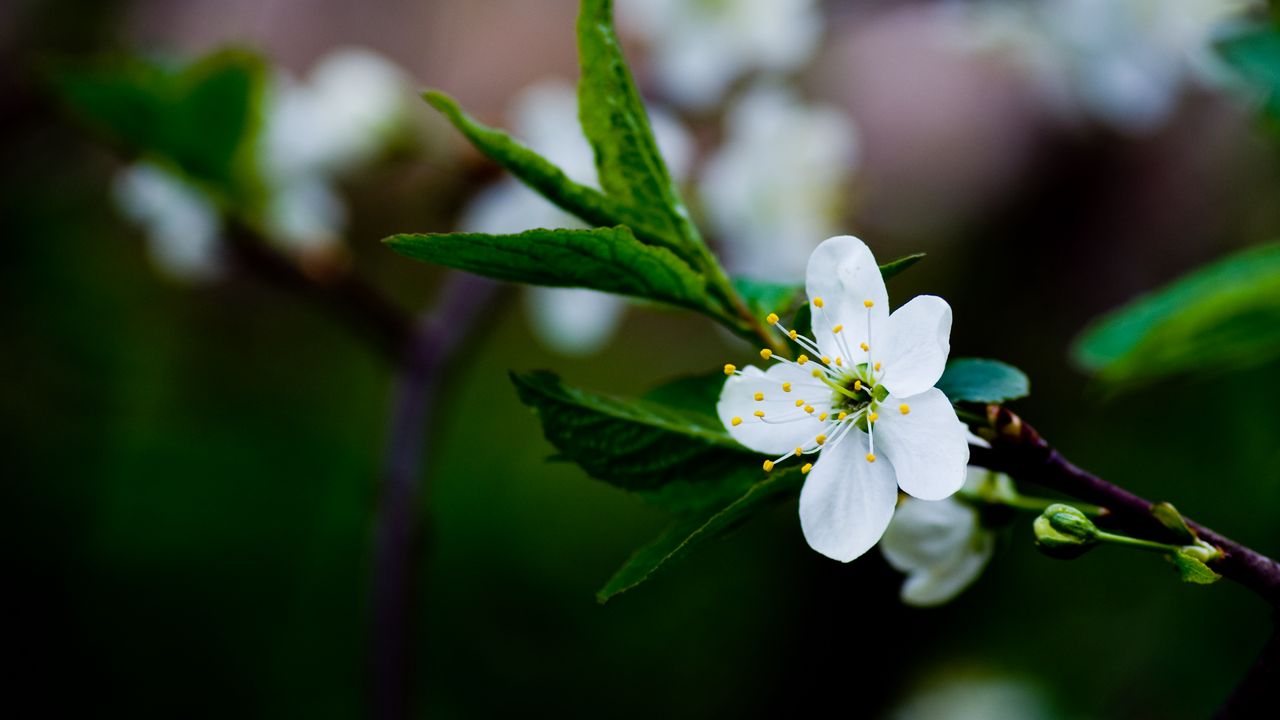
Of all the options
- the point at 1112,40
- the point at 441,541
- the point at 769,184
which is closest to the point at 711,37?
the point at 769,184

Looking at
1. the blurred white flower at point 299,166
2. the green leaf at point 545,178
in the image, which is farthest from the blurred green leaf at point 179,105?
the green leaf at point 545,178

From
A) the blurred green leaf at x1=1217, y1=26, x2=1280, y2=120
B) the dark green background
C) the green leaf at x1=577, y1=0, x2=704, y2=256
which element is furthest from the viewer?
the dark green background

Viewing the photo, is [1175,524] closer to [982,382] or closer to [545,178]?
[982,382]

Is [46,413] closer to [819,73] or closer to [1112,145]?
[819,73]

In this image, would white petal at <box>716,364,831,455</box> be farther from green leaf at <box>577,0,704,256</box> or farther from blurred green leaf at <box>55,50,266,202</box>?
blurred green leaf at <box>55,50,266,202</box>

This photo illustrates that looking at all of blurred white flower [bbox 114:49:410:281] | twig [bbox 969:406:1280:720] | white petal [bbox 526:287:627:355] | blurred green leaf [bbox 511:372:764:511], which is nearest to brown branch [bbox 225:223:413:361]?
blurred white flower [bbox 114:49:410:281]

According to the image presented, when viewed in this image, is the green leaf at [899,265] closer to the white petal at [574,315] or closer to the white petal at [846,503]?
the white petal at [846,503]
